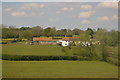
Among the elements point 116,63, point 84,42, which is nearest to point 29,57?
point 84,42

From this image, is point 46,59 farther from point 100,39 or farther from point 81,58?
point 100,39

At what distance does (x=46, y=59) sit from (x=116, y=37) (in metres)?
8.71

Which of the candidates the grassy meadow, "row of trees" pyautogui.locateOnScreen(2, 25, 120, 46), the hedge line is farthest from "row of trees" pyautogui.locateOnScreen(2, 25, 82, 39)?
the grassy meadow

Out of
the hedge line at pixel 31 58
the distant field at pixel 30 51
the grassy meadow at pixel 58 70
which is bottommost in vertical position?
the grassy meadow at pixel 58 70

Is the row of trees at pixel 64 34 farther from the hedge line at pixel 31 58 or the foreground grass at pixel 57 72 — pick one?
the foreground grass at pixel 57 72

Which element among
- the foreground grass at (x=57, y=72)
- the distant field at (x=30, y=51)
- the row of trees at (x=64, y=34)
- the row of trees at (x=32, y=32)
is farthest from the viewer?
the row of trees at (x=32, y=32)

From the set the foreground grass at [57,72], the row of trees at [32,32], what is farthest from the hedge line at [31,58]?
the row of trees at [32,32]

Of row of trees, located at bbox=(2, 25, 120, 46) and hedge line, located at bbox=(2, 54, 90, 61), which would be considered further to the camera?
hedge line, located at bbox=(2, 54, 90, 61)

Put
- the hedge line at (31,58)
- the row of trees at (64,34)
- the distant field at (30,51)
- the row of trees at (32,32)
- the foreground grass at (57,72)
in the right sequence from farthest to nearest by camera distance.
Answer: the row of trees at (32,32) → the distant field at (30,51) → the hedge line at (31,58) → the row of trees at (64,34) → the foreground grass at (57,72)

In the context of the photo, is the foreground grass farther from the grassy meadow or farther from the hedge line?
the hedge line

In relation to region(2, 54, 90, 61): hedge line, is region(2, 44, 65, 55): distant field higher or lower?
higher

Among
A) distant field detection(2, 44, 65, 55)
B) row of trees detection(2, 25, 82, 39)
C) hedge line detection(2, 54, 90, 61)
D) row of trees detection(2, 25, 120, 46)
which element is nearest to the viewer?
row of trees detection(2, 25, 120, 46)

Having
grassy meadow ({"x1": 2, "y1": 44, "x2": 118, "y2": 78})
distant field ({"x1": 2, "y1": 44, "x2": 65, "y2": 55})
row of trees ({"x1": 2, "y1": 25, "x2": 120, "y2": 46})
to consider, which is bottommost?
grassy meadow ({"x1": 2, "y1": 44, "x2": 118, "y2": 78})

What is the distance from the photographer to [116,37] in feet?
63.1
